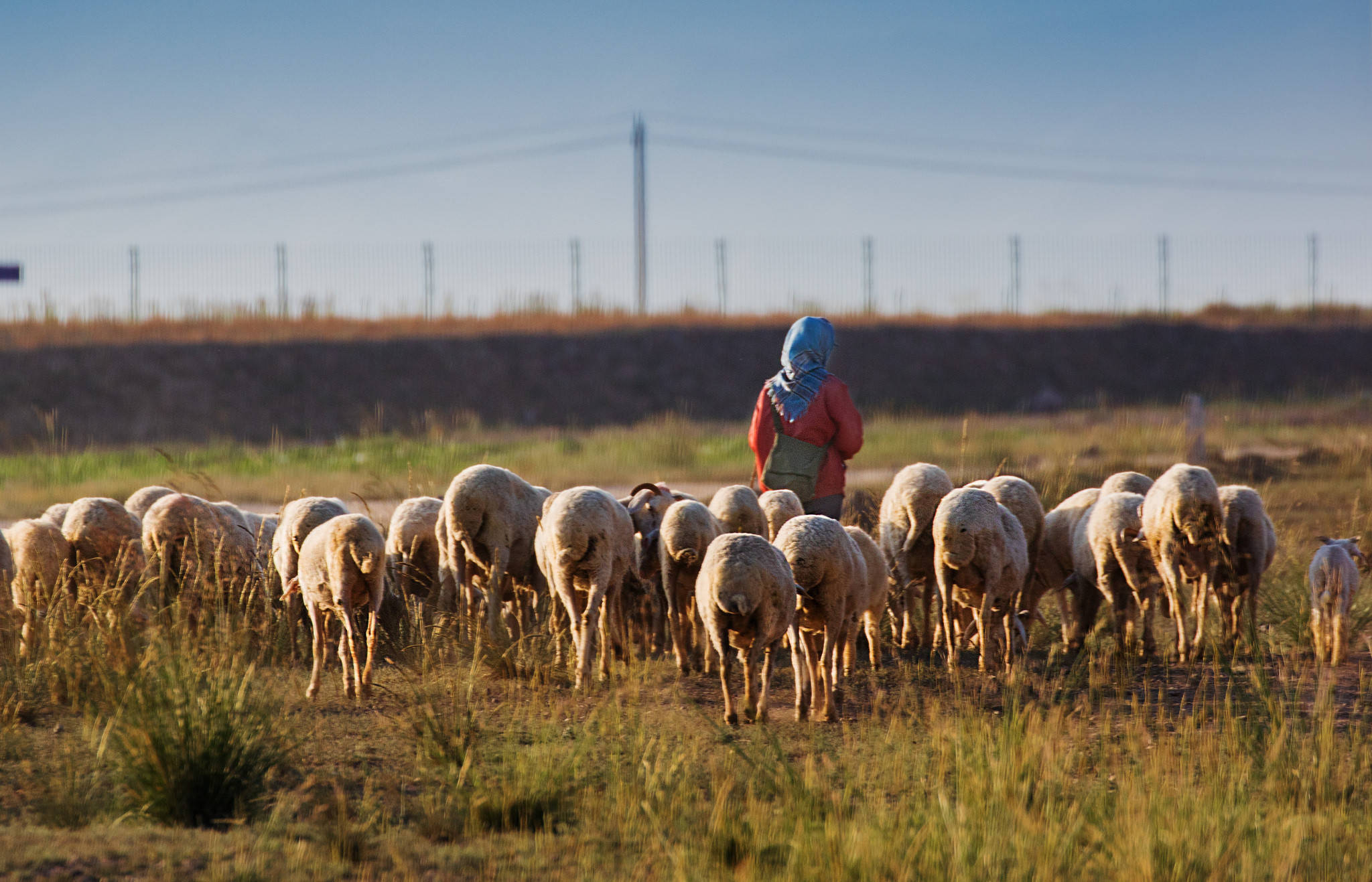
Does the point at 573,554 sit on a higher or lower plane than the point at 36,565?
higher

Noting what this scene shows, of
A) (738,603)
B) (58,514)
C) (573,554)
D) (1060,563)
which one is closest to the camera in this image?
(738,603)

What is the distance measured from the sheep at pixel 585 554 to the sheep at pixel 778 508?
101cm

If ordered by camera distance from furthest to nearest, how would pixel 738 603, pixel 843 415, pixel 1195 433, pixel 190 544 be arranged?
pixel 1195 433 → pixel 843 415 → pixel 190 544 → pixel 738 603

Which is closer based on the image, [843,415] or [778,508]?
[778,508]

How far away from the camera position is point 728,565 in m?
6.19

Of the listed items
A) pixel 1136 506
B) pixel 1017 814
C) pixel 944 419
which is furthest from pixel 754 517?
pixel 944 419

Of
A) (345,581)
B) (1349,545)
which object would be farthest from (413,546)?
(1349,545)

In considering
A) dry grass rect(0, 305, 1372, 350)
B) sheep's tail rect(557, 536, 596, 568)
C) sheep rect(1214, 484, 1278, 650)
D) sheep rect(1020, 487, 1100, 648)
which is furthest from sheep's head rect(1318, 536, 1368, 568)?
dry grass rect(0, 305, 1372, 350)

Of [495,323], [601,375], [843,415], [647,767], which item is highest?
[495,323]

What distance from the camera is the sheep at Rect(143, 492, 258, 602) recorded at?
26.9 feet

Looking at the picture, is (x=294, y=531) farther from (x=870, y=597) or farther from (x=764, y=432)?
(x=870, y=597)

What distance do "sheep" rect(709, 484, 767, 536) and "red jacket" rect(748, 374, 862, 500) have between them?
2.37ft

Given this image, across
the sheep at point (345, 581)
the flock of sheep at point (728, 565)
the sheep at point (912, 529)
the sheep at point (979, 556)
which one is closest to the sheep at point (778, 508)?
the flock of sheep at point (728, 565)

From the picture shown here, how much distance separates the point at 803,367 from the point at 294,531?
3.69 m
